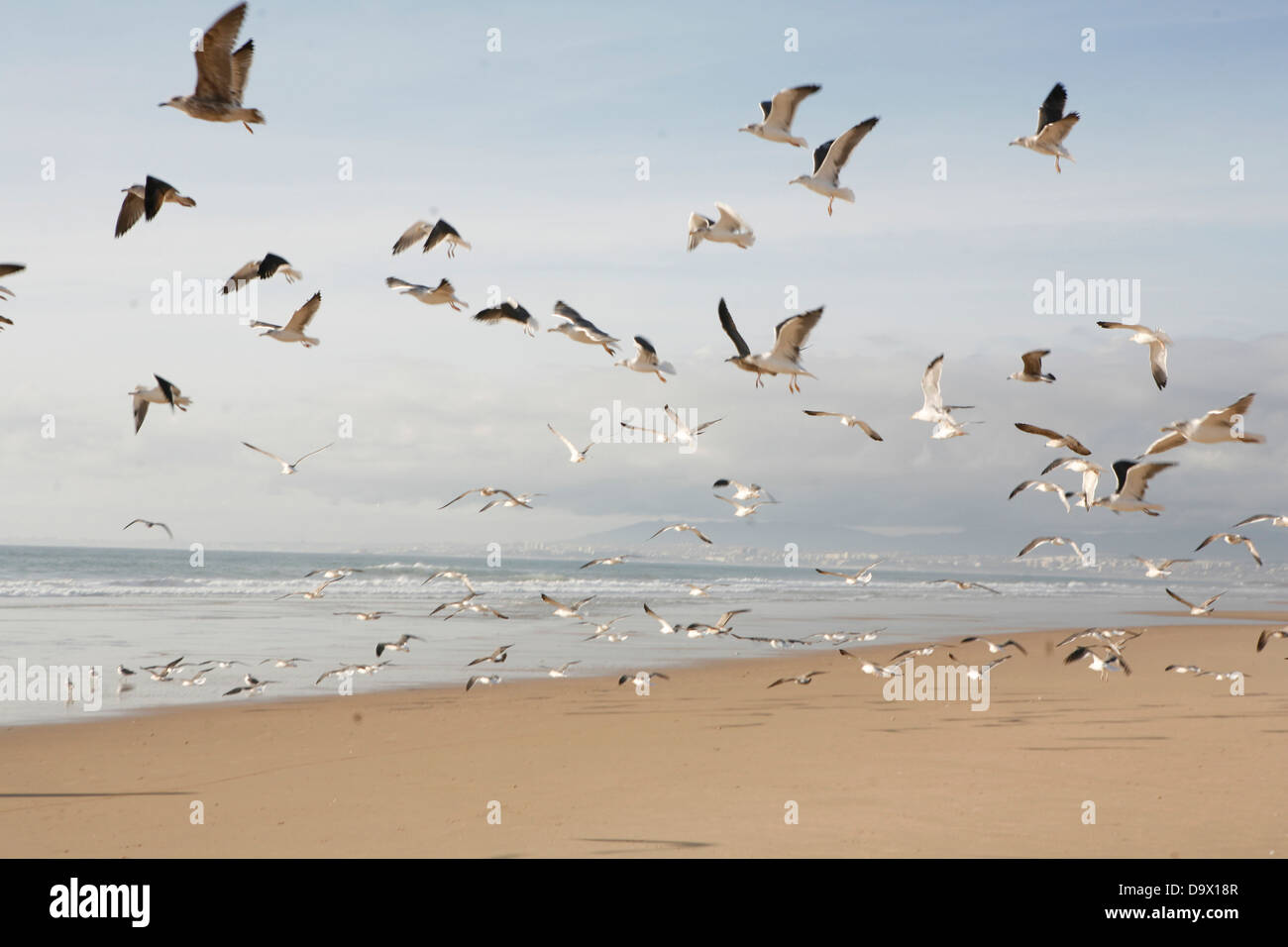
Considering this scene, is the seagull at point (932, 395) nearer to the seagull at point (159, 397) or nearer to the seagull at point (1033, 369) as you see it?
the seagull at point (1033, 369)

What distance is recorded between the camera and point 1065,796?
10.2 meters

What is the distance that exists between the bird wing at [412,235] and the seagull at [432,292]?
3.48 ft

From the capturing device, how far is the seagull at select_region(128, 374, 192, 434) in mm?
13023

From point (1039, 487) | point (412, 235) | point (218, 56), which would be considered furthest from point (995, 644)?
point (218, 56)

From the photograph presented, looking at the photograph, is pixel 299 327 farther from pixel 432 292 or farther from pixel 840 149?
pixel 840 149

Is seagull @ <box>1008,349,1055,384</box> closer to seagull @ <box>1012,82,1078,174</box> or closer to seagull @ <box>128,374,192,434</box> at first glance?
seagull @ <box>1012,82,1078,174</box>

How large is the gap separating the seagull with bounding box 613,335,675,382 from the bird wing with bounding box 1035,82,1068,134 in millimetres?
5103

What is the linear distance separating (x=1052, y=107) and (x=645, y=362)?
577cm

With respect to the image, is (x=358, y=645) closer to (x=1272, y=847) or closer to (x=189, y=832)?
(x=189, y=832)

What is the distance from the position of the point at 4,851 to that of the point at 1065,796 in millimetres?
8729

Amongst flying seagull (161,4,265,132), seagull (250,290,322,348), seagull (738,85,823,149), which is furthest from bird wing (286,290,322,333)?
seagull (738,85,823,149)

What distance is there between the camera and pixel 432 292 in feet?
43.9

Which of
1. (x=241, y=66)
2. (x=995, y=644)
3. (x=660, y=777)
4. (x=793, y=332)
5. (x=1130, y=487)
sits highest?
(x=241, y=66)

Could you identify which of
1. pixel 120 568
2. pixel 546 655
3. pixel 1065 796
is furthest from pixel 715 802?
pixel 120 568
